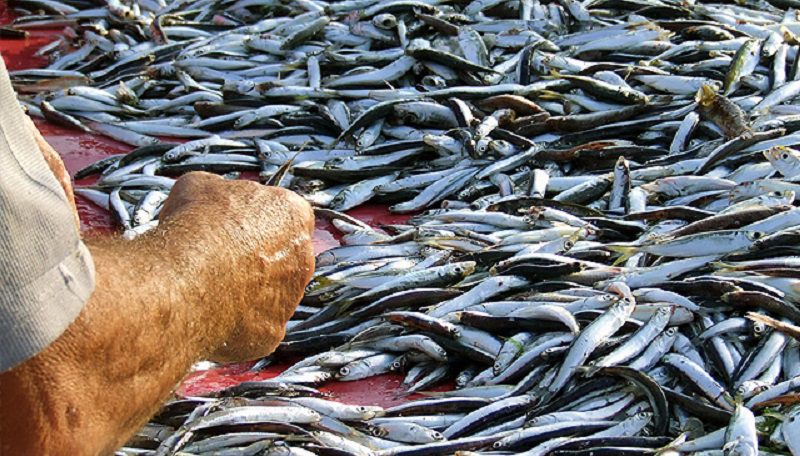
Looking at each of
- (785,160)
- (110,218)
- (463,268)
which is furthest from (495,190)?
(110,218)

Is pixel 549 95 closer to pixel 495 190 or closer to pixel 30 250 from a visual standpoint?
pixel 495 190

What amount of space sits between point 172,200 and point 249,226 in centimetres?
27

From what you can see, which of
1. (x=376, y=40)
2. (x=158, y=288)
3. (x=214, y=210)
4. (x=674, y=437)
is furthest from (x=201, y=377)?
(x=376, y=40)

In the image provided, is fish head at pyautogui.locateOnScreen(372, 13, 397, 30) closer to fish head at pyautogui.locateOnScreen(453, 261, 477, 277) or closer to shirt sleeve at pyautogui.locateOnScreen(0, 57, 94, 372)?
fish head at pyautogui.locateOnScreen(453, 261, 477, 277)

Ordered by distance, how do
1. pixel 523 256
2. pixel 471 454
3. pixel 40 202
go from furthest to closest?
pixel 523 256
pixel 471 454
pixel 40 202

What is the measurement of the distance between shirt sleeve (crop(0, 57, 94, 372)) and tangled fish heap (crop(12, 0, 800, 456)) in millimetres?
2146

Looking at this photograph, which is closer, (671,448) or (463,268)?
(671,448)

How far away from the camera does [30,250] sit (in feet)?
5.04

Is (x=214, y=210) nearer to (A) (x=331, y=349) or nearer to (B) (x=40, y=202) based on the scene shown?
(B) (x=40, y=202)

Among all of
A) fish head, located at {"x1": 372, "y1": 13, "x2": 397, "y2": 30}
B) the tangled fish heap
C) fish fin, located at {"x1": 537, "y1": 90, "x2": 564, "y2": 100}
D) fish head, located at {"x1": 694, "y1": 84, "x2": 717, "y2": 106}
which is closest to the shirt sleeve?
the tangled fish heap

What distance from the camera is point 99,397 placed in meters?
1.77

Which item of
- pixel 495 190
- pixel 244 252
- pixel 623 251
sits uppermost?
pixel 244 252

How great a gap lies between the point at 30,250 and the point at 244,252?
730 millimetres

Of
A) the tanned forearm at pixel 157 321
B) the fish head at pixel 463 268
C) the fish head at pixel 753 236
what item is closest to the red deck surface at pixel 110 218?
the tanned forearm at pixel 157 321
